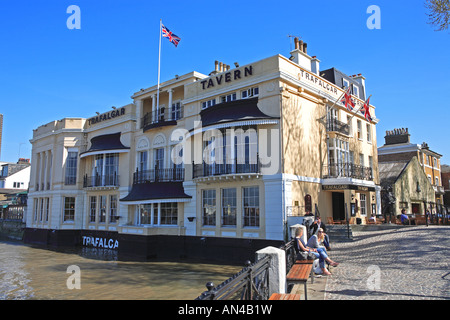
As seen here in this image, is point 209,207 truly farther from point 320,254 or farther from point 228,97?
point 320,254

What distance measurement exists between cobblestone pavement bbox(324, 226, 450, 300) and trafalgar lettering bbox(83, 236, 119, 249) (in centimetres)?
1794

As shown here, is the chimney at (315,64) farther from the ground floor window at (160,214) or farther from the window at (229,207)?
the ground floor window at (160,214)

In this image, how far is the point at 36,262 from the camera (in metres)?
21.2

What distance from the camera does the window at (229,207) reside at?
66.3 ft

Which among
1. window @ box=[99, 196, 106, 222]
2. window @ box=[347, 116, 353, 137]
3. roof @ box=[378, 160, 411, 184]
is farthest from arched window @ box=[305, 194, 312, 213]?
window @ box=[99, 196, 106, 222]

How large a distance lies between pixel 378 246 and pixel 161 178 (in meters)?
14.7

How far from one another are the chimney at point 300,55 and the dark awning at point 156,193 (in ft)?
36.3

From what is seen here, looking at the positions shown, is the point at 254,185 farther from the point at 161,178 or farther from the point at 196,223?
the point at 161,178

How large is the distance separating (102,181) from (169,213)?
323 inches

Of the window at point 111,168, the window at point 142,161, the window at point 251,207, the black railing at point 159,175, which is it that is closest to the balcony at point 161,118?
the window at point 142,161

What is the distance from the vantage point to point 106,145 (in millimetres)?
28781

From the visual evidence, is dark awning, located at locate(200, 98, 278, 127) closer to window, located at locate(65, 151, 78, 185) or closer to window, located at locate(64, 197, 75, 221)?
window, located at locate(65, 151, 78, 185)

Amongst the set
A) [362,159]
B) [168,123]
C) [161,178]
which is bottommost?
[161,178]
